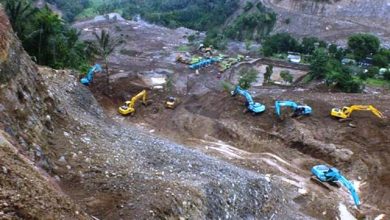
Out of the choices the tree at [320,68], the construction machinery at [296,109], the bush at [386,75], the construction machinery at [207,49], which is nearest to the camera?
the construction machinery at [296,109]

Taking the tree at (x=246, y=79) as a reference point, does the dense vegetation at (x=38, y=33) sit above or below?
above

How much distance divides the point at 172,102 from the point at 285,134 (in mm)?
10122

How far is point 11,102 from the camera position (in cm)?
1549

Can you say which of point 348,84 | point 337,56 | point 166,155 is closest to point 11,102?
point 166,155

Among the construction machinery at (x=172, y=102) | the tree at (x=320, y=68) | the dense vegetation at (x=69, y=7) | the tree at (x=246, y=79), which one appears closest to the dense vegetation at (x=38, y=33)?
the construction machinery at (x=172, y=102)

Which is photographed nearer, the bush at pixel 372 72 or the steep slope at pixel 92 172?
the steep slope at pixel 92 172

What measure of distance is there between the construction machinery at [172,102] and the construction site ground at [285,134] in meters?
0.40

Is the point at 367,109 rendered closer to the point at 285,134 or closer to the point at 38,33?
the point at 285,134

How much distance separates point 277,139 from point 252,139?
1.72m

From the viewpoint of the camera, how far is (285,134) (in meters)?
31.3

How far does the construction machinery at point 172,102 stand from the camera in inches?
1437

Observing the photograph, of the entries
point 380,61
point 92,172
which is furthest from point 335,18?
point 92,172

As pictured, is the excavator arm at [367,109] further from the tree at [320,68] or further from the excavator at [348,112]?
the tree at [320,68]

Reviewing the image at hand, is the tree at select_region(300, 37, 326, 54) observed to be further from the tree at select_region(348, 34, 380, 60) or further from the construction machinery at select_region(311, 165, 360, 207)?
the construction machinery at select_region(311, 165, 360, 207)
